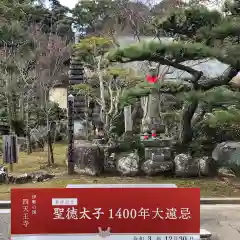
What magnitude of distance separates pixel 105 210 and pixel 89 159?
779 cm

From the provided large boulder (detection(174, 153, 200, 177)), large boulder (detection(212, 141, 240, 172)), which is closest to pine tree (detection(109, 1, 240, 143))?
large boulder (detection(174, 153, 200, 177))

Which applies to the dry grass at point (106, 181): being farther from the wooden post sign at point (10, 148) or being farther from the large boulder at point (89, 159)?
the wooden post sign at point (10, 148)

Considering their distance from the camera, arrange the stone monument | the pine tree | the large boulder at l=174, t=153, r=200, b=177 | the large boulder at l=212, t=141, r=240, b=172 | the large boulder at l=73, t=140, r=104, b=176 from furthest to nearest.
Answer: the large boulder at l=212, t=141, r=240, b=172 → the large boulder at l=73, t=140, r=104, b=176 → the stone monument → the large boulder at l=174, t=153, r=200, b=177 → the pine tree

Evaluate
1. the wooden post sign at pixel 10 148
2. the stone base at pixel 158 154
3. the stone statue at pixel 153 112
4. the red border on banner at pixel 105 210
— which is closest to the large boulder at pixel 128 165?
the stone base at pixel 158 154

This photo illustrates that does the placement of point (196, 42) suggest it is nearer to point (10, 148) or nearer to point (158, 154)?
point (158, 154)

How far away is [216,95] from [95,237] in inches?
283

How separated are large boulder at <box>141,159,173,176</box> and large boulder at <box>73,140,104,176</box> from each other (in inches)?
45.5

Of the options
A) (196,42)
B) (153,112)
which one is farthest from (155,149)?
(153,112)

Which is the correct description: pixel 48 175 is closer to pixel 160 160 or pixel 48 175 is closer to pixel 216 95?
pixel 160 160

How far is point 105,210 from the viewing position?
3.85m

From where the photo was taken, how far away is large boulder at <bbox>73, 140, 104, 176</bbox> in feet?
38.0

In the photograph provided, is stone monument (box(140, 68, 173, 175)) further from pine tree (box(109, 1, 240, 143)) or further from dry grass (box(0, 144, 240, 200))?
pine tree (box(109, 1, 240, 143))

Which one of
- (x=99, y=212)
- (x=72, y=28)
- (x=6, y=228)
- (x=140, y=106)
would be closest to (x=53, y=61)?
(x=140, y=106)

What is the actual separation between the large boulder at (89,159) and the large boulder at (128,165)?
1.64ft
